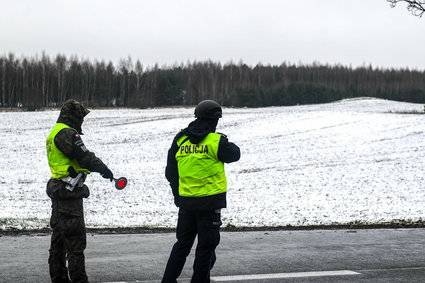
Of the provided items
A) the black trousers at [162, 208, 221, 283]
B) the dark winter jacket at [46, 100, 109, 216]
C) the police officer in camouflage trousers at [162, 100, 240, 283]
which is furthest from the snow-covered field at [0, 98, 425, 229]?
the police officer in camouflage trousers at [162, 100, 240, 283]

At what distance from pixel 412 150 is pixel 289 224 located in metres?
18.1

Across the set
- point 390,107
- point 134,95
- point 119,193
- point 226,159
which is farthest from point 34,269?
point 134,95

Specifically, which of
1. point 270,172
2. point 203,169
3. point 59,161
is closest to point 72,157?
point 59,161

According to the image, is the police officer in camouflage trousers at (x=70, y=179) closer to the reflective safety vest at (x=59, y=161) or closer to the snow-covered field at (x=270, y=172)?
the reflective safety vest at (x=59, y=161)

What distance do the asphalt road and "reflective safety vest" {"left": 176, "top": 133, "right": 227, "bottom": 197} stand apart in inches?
56.0

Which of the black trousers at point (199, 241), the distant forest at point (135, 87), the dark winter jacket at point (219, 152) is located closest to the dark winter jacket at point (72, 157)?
the dark winter jacket at point (219, 152)

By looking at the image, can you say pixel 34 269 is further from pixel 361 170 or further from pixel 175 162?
pixel 361 170

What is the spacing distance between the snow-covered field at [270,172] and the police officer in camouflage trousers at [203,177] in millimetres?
5970

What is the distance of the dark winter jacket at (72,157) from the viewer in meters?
5.79

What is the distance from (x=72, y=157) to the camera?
584 cm

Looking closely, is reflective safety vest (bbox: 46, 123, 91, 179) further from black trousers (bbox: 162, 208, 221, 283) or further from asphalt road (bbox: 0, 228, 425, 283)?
asphalt road (bbox: 0, 228, 425, 283)

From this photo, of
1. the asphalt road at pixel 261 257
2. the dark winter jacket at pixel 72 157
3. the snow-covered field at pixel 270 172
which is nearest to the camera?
the dark winter jacket at pixel 72 157

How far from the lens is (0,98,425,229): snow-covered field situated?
14.3 meters

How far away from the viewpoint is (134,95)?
99.4 meters
